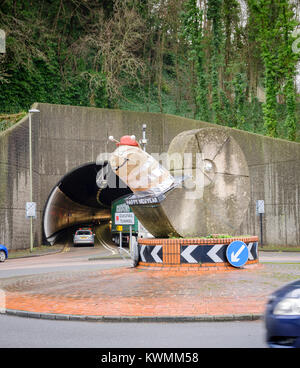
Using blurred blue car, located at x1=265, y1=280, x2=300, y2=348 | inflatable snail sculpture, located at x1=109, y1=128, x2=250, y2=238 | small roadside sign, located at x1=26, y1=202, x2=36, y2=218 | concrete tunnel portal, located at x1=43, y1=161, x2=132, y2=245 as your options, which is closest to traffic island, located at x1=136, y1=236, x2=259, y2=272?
inflatable snail sculpture, located at x1=109, y1=128, x2=250, y2=238

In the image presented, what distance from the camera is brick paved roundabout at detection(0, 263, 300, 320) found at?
29.8 feet

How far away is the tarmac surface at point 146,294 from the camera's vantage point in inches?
354

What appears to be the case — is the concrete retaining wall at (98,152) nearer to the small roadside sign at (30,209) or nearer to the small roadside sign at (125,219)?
the small roadside sign at (30,209)

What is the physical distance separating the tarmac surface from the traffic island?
29 cm

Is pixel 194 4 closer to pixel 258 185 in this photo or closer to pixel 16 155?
pixel 258 185

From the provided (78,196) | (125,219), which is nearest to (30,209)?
(125,219)

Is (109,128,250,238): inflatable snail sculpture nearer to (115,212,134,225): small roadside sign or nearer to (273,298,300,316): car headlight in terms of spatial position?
(115,212,134,225): small roadside sign

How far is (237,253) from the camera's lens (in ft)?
49.5

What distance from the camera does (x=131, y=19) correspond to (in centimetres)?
4238

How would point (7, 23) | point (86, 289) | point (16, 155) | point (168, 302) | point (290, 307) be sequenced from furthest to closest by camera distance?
point (7, 23) → point (16, 155) → point (86, 289) → point (168, 302) → point (290, 307)

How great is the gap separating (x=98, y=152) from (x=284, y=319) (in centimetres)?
3089

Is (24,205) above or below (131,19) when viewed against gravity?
below
